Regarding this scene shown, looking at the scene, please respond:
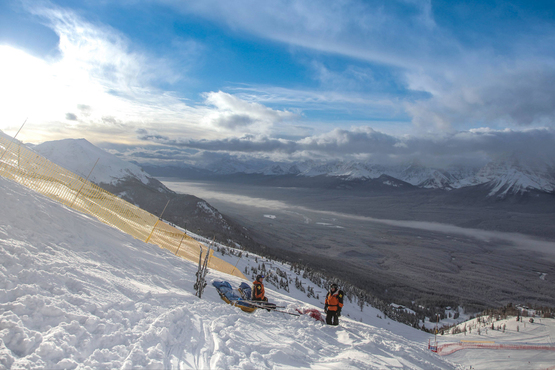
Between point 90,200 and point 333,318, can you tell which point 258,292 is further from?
point 90,200

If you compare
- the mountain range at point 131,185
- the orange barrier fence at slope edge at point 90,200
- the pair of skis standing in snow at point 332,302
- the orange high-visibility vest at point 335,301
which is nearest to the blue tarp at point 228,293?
the pair of skis standing in snow at point 332,302

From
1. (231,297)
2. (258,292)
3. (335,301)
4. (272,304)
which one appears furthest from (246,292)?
(335,301)

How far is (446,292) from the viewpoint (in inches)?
1868

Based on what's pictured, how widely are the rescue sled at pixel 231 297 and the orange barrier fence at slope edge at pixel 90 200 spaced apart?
429 centimetres

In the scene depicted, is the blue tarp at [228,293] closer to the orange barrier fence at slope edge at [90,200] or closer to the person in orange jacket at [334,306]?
the person in orange jacket at [334,306]

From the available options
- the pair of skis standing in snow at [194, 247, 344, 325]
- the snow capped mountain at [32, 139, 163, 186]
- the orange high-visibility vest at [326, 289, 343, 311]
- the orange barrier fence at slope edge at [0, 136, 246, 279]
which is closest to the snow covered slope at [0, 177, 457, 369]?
the pair of skis standing in snow at [194, 247, 344, 325]

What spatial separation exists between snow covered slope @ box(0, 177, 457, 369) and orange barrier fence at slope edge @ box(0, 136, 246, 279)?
341 centimetres

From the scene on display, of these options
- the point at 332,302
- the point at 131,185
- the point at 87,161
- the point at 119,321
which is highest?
the point at 87,161

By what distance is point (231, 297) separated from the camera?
9.27 metres

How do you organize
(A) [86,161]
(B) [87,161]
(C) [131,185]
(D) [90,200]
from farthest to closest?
(B) [87,161] → (A) [86,161] → (C) [131,185] → (D) [90,200]

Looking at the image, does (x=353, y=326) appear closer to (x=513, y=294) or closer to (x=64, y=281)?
(x=64, y=281)

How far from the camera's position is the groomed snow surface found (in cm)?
462

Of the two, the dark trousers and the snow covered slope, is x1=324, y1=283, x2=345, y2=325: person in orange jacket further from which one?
the snow covered slope

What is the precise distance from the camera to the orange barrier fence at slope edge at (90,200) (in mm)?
13219
